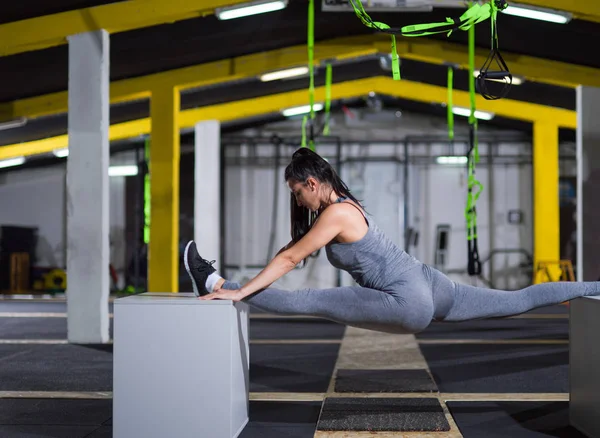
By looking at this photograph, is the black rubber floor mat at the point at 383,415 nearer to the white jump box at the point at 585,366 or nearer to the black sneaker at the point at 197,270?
the white jump box at the point at 585,366

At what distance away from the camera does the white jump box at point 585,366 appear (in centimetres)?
312

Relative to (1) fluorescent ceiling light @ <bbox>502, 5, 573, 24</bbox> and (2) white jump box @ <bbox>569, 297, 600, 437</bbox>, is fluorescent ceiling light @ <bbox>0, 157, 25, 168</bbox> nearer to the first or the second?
(1) fluorescent ceiling light @ <bbox>502, 5, 573, 24</bbox>

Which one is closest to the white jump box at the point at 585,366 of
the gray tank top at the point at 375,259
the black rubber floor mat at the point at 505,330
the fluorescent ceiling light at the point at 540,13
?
the gray tank top at the point at 375,259

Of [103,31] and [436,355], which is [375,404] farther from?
[103,31]

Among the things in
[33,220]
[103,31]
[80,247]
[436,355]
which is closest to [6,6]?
[103,31]

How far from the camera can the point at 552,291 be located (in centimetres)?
327

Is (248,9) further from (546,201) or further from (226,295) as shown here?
(546,201)

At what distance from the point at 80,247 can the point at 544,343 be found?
4.18 m

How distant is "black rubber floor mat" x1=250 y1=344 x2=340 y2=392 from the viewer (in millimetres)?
4580

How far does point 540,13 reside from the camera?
300 inches

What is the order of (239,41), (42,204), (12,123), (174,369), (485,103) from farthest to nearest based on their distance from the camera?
(42,204) < (485,103) < (12,123) < (239,41) < (174,369)

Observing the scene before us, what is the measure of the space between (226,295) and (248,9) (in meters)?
5.02

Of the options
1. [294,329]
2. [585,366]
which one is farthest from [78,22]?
[585,366]

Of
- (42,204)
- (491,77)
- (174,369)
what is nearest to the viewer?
(174,369)
